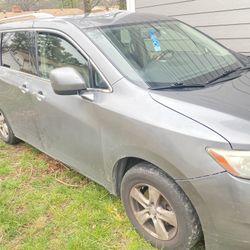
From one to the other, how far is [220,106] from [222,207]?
61 centimetres

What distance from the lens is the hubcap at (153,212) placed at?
248cm

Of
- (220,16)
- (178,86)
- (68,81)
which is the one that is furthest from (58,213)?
(220,16)

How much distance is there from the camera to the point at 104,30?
301 cm

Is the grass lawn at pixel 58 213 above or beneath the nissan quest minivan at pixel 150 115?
beneath

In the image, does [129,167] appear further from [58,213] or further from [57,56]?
[57,56]

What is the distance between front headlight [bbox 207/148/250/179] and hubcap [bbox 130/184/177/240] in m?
0.57

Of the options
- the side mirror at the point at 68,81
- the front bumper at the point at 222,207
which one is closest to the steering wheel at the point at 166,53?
the side mirror at the point at 68,81

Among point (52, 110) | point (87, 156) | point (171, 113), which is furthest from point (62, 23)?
point (171, 113)

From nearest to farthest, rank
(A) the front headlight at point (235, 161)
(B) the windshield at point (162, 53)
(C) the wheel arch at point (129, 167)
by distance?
(A) the front headlight at point (235, 161), (C) the wheel arch at point (129, 167), (B) the windshield at point (162, 53)

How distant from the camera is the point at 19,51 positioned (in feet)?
13.0

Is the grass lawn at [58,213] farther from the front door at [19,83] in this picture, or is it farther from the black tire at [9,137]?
the black tire at [9,137]

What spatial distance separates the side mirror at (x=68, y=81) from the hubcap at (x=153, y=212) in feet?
2.79

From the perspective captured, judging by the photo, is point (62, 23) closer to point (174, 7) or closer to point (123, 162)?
point (123, 162)

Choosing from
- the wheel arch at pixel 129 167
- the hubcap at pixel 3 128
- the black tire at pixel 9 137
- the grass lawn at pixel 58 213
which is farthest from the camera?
the hubcap at pixel 3 128
